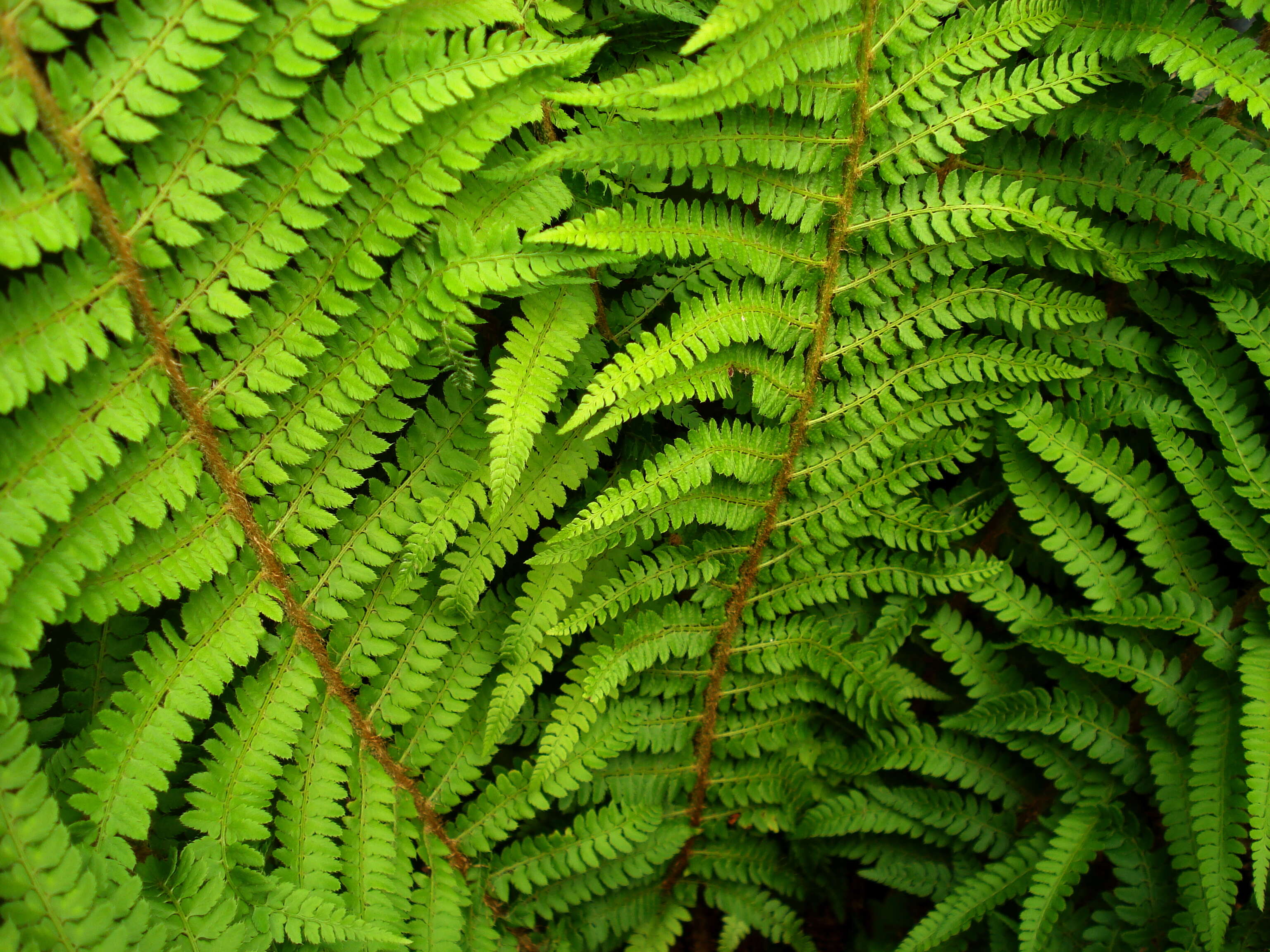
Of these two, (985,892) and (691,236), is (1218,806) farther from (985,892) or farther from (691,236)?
(691,236)

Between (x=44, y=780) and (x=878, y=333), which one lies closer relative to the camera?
(x=44, y=780)

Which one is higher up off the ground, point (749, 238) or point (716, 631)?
point (749, 238)

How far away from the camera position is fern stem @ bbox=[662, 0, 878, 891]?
1.61 m

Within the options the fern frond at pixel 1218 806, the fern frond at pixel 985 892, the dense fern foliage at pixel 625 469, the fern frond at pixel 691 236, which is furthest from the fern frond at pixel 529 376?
the fern frond at pixel 1218 806

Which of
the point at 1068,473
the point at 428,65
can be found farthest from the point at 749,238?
the point at 1068,473

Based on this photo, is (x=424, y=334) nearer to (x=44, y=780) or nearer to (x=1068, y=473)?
(x=44, y=780)

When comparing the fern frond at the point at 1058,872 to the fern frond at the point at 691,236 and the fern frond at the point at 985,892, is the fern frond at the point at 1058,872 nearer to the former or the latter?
the fern frond at the point at 985,892

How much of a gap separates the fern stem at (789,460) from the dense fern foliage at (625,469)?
1cm

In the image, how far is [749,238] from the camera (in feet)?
5.52

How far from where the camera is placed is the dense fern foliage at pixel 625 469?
131 cm

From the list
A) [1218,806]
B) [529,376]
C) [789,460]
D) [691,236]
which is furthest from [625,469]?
[1218,806]

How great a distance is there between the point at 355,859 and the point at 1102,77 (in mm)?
2416

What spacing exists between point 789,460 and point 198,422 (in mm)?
1287

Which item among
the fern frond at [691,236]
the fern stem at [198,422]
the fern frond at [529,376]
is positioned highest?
the fern frond at [691,236]
